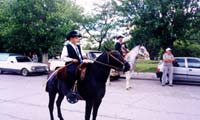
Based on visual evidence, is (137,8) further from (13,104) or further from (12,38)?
(13,104)

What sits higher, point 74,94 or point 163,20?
point 163,20

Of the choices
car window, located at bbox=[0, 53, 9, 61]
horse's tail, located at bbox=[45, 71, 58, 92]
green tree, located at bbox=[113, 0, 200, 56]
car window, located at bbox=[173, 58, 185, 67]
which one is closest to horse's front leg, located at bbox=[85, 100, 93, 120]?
horse's tail, located at bbox=[45, 71, 58, 92]

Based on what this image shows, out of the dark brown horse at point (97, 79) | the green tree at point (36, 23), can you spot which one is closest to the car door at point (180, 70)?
the green tree at point (36, 23)

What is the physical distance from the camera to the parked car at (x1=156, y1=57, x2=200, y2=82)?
16109 mm

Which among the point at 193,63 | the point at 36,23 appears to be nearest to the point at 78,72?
the point at 193,63

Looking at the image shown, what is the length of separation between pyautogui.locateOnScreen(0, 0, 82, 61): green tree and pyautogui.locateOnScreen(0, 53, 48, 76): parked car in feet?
6.73

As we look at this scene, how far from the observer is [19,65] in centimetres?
2133

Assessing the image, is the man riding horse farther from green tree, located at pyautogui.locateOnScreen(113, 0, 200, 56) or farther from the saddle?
green tree, located at pyautogui.locateOnScreen(113, 0, 200, 56)

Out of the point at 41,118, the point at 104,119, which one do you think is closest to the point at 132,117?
the point at 104,119

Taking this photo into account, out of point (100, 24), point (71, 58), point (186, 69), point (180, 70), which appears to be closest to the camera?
point (71, 58)

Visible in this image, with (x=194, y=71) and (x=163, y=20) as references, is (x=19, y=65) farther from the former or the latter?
(x=194, y=71)

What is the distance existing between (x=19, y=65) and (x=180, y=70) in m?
11.9

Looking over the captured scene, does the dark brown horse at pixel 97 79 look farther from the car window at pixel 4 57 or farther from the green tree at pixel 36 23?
the car window at pixel 4 57

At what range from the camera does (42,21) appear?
22.8m
